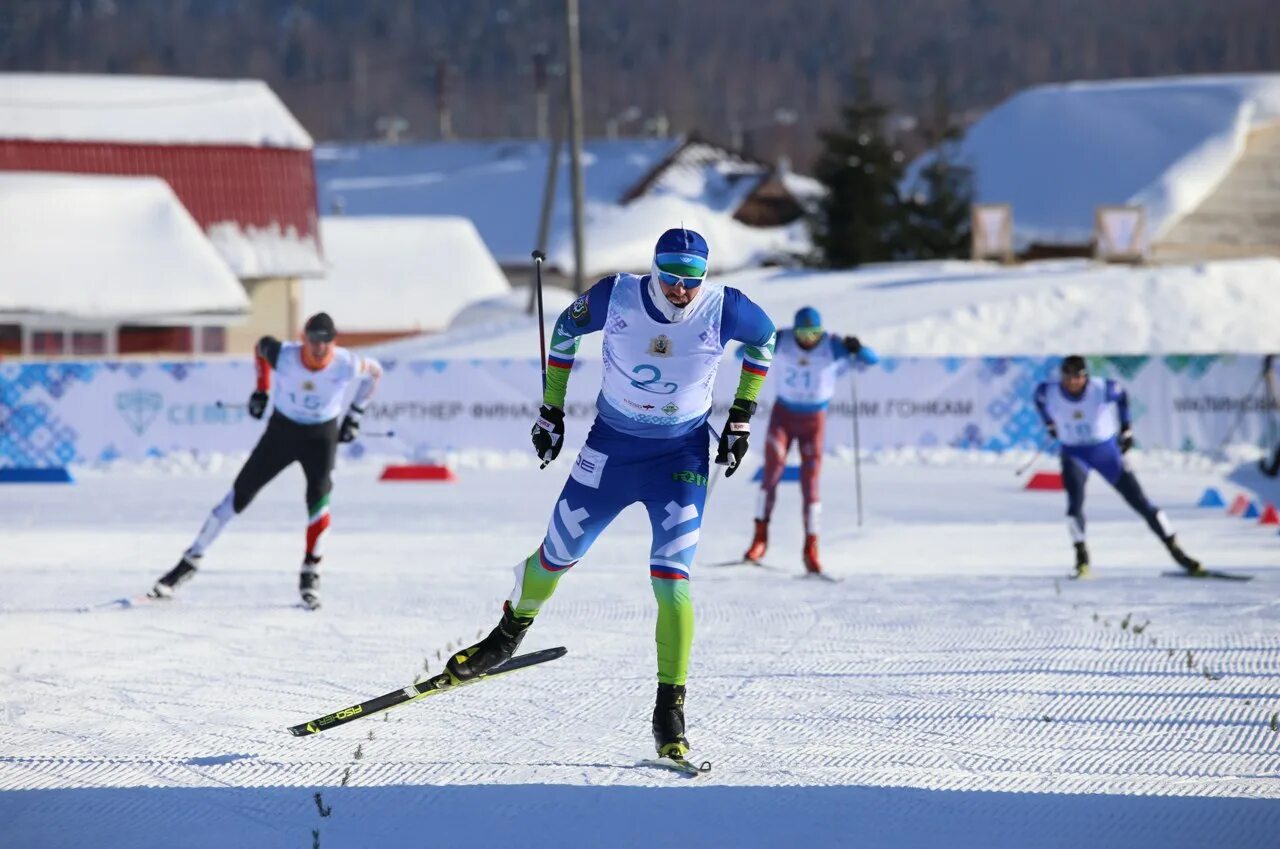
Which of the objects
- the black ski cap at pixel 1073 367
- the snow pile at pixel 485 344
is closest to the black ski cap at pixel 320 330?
the black ski cap at pixel 1073 367

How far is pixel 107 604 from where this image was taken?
12633 mm

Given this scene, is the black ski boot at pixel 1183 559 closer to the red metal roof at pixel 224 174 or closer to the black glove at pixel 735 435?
the black glove at pixel 735 435

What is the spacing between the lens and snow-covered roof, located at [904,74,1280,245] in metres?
56.8

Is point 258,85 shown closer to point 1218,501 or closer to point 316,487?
point 1218,501

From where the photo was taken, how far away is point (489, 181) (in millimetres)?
89625

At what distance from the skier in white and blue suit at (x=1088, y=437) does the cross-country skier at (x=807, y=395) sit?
1499mm

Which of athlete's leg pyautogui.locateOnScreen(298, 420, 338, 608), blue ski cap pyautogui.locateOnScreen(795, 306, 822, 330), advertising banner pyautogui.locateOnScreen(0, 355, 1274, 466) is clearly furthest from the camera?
advertising banner pyautogui.locateOnScreen(0, 355, 1274, 466)

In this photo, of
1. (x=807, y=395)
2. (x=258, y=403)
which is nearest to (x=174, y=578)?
(x=258, y=403)

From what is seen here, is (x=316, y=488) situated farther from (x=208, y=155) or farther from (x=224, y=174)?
(x=208, y=155)

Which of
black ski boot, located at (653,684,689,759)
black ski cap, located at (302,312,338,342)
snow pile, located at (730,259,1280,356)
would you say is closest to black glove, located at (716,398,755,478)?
black ski boot, located at (653,684,689,759)

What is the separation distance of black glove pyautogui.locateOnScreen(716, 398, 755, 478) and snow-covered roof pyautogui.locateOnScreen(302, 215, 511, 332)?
179 ft

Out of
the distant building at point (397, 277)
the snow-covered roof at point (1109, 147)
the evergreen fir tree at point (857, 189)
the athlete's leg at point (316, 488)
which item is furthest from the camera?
the distant building at point (397, 277)

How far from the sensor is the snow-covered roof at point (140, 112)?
52906mm

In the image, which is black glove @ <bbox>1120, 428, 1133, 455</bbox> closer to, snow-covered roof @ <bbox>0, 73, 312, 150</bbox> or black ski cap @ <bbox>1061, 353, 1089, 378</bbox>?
black ski cap @ <bbox>1061, 353, 1089, 378</bbox>
